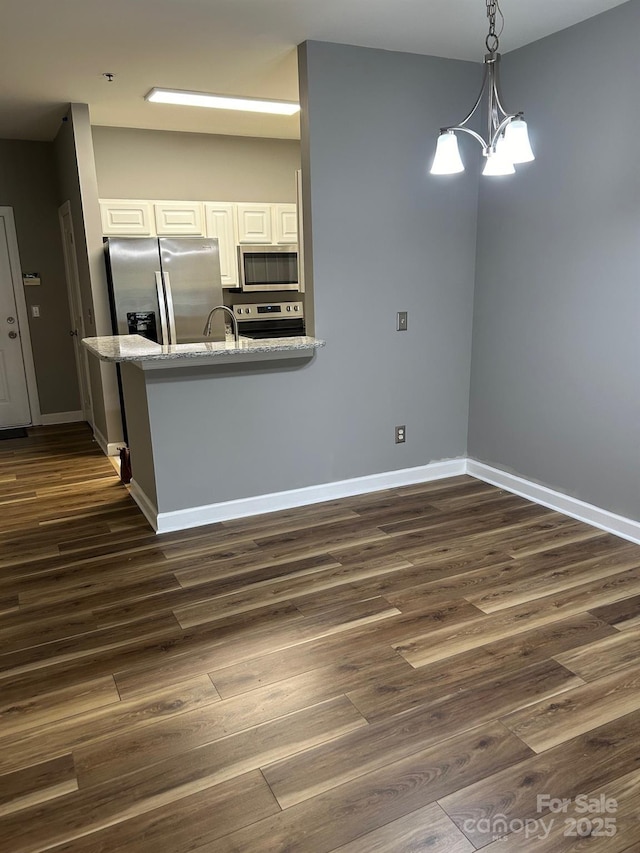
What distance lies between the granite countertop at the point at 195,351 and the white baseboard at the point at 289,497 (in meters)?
0.87

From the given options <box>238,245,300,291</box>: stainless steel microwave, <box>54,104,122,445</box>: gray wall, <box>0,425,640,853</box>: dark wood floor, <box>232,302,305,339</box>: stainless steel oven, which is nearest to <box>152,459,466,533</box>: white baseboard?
<box>0,425,640,853</box>: dark wood floor

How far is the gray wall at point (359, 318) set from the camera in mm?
3451

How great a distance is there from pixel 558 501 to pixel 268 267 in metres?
3.07

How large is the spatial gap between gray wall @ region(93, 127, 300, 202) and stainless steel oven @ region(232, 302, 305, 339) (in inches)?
45.6

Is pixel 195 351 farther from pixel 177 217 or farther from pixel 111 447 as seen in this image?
pixel 177 217

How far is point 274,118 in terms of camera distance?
4.87 m

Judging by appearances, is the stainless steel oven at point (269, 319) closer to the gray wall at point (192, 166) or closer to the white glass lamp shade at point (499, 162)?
the gray wall at point (192, 166)

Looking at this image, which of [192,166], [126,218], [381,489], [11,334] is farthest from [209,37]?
[11,334]

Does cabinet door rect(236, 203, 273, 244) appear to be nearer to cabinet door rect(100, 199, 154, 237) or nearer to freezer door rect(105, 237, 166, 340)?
cabinet door rect(100, 199, 154, 237)

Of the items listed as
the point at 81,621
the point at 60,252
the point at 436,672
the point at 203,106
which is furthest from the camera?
the point at 60,252

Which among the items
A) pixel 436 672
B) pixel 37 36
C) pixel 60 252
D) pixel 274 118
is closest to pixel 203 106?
pixel 274 118

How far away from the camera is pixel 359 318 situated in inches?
150

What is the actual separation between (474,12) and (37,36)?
221 centimetres

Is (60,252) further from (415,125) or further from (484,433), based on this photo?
(484,433)
